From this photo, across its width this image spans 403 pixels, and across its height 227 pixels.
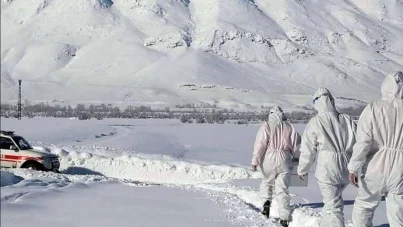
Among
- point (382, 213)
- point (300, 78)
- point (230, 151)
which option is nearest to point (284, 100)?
point (300, 78)

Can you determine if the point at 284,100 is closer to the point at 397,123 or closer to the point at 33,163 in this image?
the point at 33,163

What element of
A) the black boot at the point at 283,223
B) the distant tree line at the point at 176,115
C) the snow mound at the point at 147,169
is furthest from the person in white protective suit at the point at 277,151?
the distant tree line at the point at 176,115

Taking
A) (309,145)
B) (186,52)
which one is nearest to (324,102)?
(309,145)

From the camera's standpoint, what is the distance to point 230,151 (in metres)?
26.8

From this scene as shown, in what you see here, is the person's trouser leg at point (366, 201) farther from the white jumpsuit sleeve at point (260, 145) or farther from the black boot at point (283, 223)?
the white jumpsuit sleeve at point (260, 145)

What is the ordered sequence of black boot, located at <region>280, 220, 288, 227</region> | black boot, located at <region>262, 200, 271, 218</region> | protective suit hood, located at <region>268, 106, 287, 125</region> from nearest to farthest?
black boot, located at <region>280, 220, 288, 227</region> → protective suit hood, located at <region>268, 106, 287, 125</region> → black boot, located at <region>262, 200, 271, 218</region>

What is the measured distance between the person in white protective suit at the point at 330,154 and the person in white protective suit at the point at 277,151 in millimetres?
1647

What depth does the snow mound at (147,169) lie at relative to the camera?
19.1 meters

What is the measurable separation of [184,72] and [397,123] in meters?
128

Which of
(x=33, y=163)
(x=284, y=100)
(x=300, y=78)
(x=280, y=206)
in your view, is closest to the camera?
(x=280, y=206)

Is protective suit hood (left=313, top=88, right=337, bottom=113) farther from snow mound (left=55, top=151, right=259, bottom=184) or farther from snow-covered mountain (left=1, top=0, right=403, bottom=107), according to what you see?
snow-covered mountain (left=1, top=0, right=403, bottom=107)

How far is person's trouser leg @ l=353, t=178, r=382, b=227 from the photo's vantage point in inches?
244

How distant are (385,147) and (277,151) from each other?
2.97m

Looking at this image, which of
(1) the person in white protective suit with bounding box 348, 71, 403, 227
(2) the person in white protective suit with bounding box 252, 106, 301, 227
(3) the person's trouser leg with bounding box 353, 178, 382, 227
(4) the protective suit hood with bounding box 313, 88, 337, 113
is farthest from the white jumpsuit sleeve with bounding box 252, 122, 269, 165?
(1) the person in white protective suit with bounding box 348, 71, 403, 227
